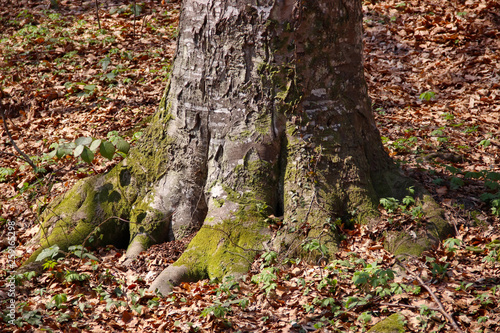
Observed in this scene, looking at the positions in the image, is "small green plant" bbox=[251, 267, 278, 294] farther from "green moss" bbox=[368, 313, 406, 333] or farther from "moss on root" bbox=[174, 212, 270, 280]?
"green moss" bbox=[368, 313, 406, 333]

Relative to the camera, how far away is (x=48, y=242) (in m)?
4.13

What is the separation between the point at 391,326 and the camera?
2.74 meters

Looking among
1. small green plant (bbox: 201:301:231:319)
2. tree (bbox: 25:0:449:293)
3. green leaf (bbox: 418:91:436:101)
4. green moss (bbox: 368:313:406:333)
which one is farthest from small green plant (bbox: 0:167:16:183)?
green leaf (bbox: 418:91:436:101)

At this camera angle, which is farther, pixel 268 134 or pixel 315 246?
pixel 268 134

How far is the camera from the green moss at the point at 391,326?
2718mm

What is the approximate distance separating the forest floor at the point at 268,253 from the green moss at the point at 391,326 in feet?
0.17

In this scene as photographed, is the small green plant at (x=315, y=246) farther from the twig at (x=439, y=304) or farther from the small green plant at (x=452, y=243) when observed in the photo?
the small green plant at (x=452, y=243)

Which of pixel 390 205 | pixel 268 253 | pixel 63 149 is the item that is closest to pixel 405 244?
pixel 390 205

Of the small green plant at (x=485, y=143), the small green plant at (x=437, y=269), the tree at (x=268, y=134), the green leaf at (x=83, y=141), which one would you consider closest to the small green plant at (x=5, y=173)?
the tree at (x=268, y=134)

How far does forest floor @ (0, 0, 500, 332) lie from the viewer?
3092 mm

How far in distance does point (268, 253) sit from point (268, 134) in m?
1.09

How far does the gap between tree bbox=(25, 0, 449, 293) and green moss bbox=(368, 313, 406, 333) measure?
91 cm

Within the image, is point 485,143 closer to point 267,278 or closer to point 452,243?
point 452,243

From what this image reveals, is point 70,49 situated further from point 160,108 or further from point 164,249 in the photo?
point 164,249
